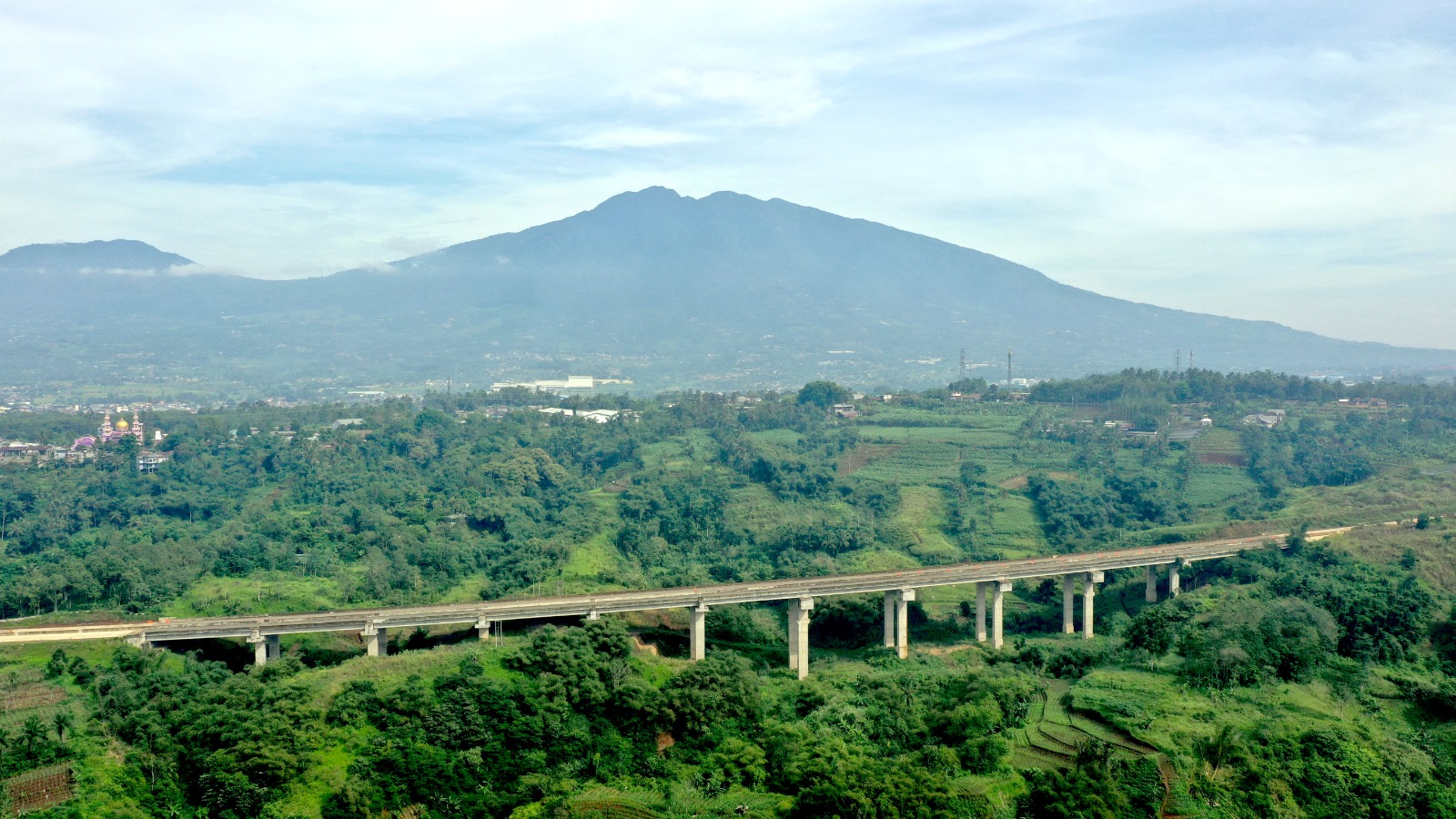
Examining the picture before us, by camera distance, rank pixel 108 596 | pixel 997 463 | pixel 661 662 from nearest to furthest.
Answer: pixel 661 662
pixel 108 596
pixel 997 463

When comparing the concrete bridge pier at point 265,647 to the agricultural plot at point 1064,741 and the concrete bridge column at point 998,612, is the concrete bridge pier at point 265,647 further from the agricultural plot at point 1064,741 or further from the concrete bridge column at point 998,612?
the concrete bridge column at point 998,612

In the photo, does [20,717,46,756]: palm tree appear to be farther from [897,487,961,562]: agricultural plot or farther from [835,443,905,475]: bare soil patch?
[835,443,905,475]: bare soil patch

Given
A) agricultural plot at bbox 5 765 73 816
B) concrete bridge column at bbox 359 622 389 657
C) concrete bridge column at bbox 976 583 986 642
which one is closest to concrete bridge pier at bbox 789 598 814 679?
concrete bridge column at bbox 976 583 986 642

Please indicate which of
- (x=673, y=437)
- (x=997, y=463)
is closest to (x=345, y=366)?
(x=673, y=437)

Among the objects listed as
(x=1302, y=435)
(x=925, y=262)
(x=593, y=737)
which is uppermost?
(x=925, y=262)

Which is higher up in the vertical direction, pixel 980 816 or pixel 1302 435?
pixel 1302 435

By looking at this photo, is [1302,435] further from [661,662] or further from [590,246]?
[590,246]
